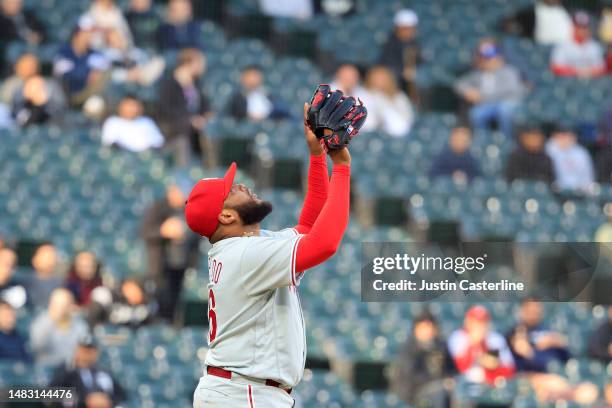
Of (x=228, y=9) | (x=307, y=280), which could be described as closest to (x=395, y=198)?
(x=307, y=280)

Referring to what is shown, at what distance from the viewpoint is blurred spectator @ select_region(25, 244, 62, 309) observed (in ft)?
27.2

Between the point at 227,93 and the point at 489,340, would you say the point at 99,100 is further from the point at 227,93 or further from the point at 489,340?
the point at 489,340

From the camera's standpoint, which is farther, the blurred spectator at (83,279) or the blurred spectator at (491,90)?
the blurred spectator at (491,90)

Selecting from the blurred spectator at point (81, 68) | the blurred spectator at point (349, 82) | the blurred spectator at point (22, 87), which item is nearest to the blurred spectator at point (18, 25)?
the blurred spectator at point (81, 68)

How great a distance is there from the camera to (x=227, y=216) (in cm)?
370

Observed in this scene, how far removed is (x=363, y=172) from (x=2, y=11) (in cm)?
381

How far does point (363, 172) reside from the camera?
1059 cm

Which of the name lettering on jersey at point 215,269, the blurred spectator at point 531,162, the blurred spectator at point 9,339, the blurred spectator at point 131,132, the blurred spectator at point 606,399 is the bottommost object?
the blurred spectator at point 606,399

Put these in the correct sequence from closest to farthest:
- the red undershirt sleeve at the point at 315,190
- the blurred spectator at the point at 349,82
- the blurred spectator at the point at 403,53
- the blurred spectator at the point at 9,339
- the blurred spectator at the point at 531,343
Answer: the red undershirt sleeve at the point at 315,190
the blurred spectator at the point at 9,339
the blurred spectator at the point at 531,343
the blurred spectator at the point at 349,82
the blurred spectator at the point at 403,53

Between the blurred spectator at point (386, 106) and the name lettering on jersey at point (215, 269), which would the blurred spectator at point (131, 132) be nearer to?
the blurred spectator at point (386, 106)

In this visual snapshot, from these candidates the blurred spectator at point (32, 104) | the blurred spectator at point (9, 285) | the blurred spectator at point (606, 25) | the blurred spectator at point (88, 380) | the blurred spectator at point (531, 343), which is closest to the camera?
the blurred spectator at point (88, 380)

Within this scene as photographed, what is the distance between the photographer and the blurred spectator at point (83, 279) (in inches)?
324

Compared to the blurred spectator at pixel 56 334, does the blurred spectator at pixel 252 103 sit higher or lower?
higher

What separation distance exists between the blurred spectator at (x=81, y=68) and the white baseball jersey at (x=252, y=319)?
708 cm
